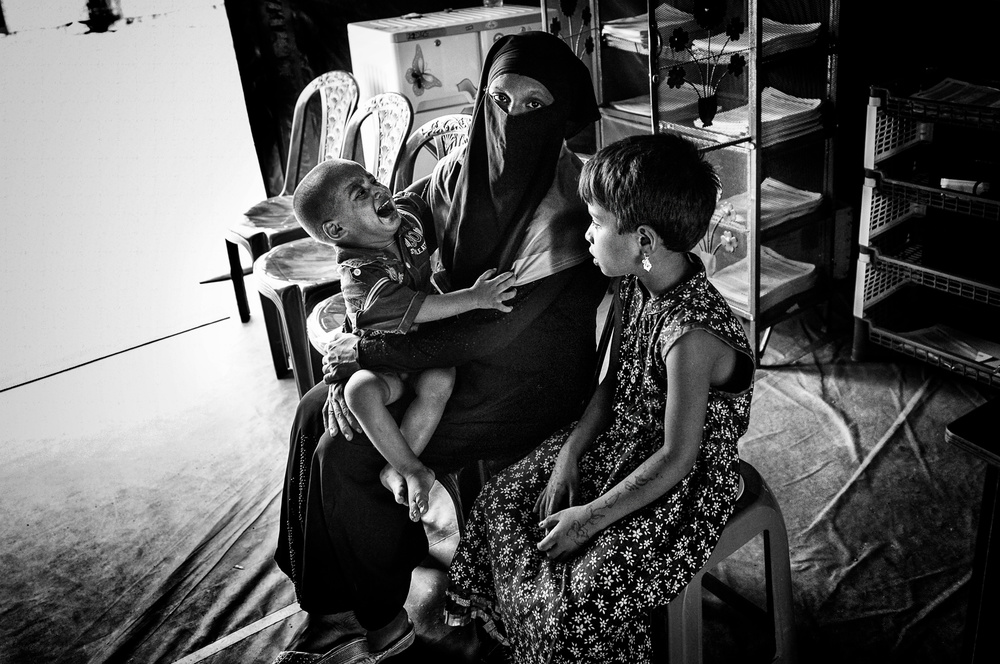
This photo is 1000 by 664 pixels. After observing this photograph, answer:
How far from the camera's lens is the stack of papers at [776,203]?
3.10 m

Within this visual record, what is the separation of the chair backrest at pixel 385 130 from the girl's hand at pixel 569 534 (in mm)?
1824

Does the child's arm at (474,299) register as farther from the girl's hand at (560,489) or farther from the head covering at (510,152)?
the girl's hand at (560,489)

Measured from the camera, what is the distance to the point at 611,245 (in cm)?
157

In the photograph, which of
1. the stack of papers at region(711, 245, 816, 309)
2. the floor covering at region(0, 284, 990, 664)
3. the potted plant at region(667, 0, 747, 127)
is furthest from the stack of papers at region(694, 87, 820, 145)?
the floor covering at region(0, 284, 990, 664)

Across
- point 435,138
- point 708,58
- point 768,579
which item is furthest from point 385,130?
point 768,579

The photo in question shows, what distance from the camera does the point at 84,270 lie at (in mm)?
4145

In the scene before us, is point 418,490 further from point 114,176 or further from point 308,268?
point 114,176

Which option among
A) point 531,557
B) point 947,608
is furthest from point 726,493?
point 947,608

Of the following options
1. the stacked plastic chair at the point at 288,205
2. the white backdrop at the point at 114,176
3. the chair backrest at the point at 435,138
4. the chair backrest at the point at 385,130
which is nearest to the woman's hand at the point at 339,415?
the chair backrest at the point at 435,138

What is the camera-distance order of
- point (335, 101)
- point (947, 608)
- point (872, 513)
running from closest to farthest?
point (947, 608) → point (872, 513) → point (335, 101)

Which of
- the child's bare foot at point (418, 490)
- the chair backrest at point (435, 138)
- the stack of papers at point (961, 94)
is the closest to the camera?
the child's bare foot at point (418, 490)

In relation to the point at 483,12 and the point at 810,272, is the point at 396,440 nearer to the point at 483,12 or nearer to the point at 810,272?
the point at 810,272

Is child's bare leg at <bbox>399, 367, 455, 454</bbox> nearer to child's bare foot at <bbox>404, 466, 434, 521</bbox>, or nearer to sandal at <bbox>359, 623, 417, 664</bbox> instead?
child's bare foot at <bbox>404, 466, 434, 521</bbox>

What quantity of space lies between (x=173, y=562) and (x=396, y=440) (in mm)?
1094
